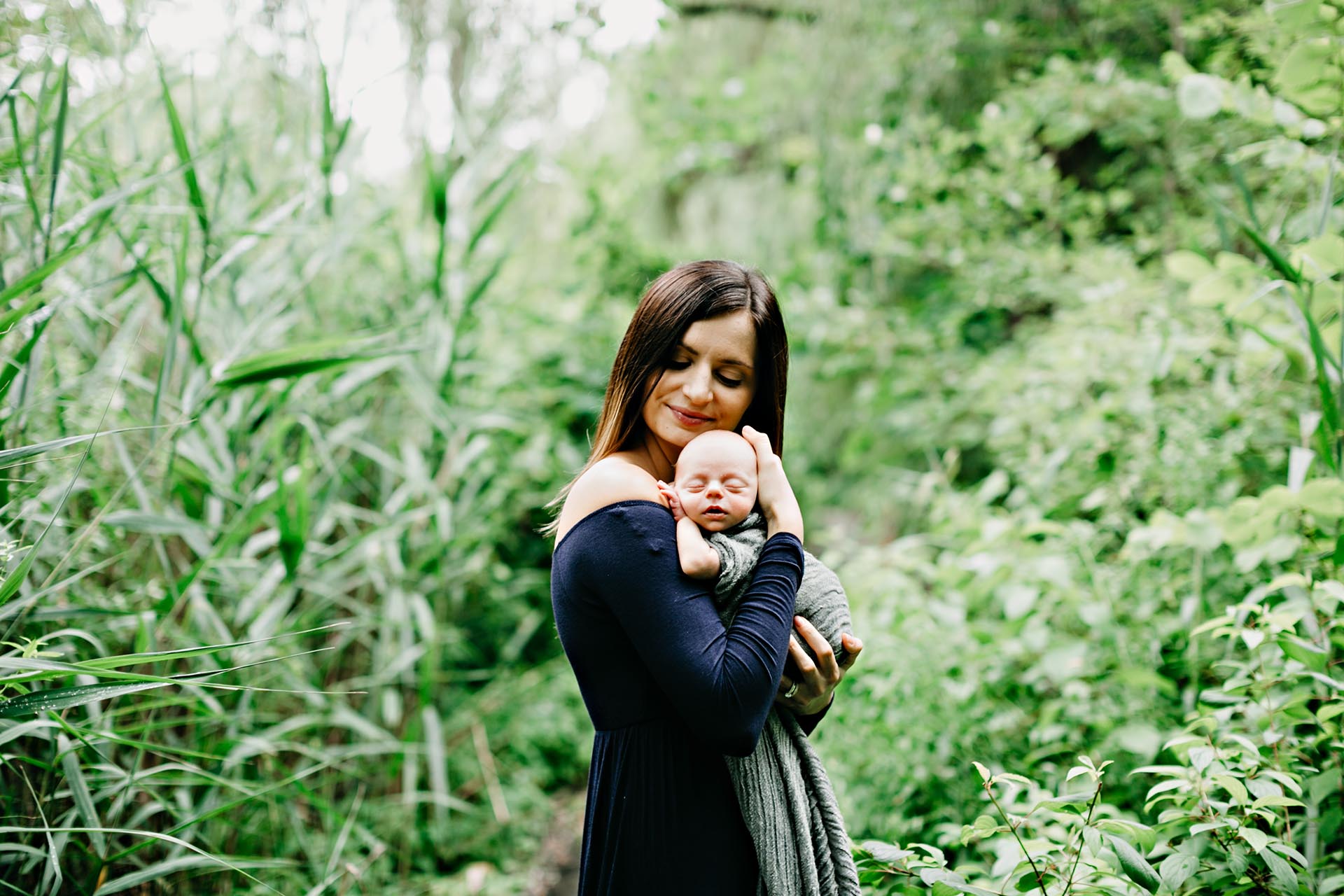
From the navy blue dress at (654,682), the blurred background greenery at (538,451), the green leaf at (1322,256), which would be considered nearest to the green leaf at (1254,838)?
the blurred background greenery at (538,451)

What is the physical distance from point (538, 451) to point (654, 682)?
2613mm

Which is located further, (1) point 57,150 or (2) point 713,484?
(1) point 57,150

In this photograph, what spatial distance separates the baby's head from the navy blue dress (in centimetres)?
4

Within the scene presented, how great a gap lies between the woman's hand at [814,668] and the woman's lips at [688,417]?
317 mm

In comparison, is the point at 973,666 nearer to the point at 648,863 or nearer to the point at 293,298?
the point at 648,863

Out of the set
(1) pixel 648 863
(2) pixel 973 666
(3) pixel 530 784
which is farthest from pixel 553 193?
(1) pixel 648 863

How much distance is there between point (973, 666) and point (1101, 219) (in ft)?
8.26

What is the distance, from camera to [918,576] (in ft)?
11.3

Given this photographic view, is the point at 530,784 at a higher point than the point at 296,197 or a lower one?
lower

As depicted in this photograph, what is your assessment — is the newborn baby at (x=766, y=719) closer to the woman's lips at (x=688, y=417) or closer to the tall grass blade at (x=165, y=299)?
the woman's lips at (x=688, y=417)

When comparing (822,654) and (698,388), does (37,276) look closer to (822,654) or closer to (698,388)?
(698,388)

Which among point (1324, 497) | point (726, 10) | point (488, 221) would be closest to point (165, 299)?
point (488, 221)

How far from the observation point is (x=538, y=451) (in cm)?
365

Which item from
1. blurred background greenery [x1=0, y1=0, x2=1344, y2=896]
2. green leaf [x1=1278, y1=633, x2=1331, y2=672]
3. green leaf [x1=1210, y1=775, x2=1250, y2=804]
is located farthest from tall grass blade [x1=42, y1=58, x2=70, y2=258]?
green leaf [x1=1278, y1=633, x2=1331, y2=672]
